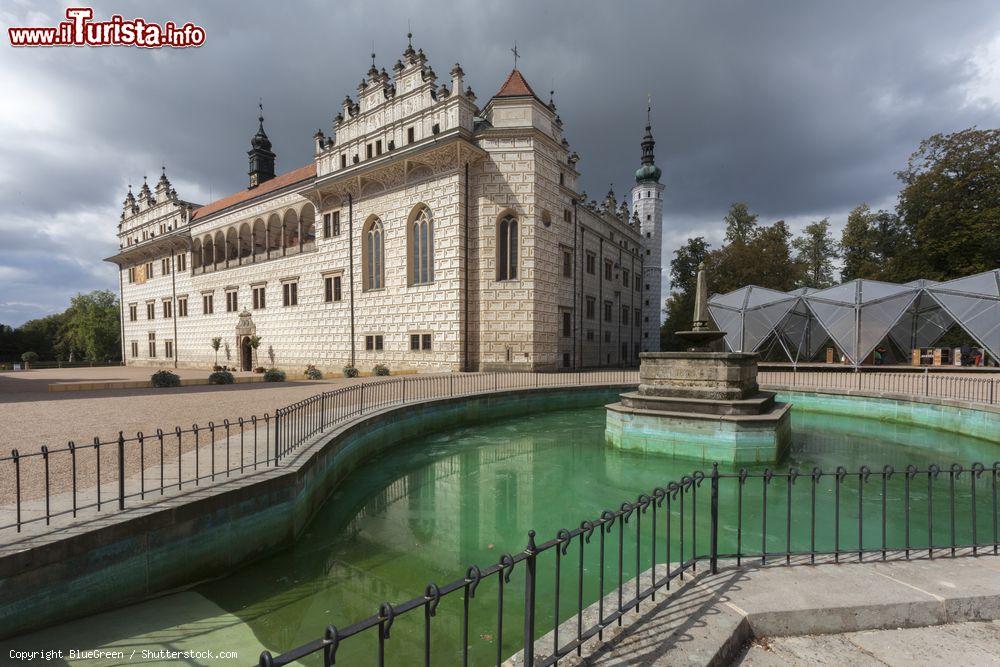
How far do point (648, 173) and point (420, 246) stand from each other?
34.3 metres

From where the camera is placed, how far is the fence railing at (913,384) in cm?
1372

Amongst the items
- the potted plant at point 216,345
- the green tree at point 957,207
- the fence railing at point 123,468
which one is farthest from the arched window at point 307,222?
the green tree at point 957,207

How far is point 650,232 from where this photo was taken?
4641 centimetres

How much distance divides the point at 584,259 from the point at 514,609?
25949 mm

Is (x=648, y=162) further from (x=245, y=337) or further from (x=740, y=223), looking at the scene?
(x=245, y=337)

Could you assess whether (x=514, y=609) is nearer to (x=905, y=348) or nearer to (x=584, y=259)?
(x=584, y=259)

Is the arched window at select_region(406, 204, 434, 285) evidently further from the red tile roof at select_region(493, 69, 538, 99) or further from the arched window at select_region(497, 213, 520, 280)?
the red tile roof at select_region(493, 69, 538, 99)

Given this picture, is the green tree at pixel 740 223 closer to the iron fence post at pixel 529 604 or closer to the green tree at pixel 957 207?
the green tree at pixel 957 207

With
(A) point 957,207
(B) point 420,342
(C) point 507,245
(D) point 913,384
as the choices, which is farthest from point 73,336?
(A) point 957,207

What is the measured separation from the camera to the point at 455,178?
70.9 feet

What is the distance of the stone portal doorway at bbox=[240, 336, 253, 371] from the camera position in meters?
31.7

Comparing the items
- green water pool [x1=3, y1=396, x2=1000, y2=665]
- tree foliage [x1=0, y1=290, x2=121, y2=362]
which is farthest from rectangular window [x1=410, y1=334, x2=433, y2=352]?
tree foliage [x1=0, y1=290, x2=121, y2=362]

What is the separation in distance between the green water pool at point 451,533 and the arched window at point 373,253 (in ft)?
51.7

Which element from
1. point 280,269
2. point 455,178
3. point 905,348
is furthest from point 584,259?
point 905,348
